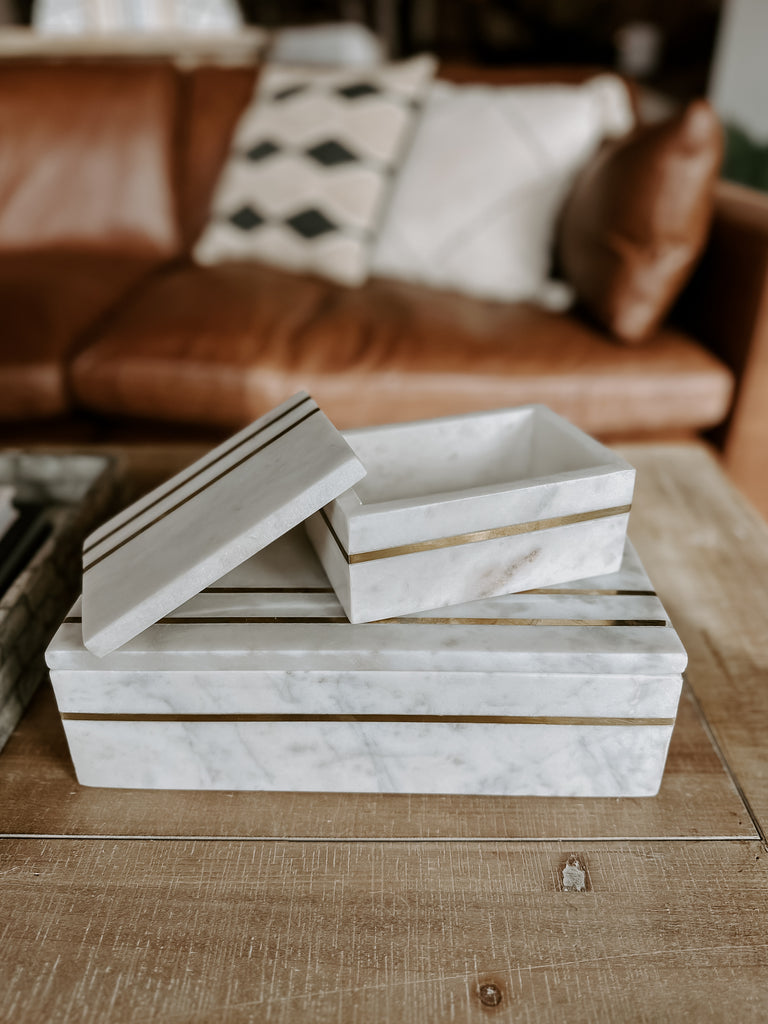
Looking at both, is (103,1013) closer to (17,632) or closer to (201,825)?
(201,825)

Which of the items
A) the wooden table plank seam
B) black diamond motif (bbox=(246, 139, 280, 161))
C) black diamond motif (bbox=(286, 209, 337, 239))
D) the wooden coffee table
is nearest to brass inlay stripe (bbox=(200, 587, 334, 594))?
the wooden coffee table

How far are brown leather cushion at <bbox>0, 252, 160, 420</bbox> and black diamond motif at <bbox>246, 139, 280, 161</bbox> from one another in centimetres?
35

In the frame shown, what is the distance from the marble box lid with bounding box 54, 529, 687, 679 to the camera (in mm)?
450

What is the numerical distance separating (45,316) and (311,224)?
0.56 m

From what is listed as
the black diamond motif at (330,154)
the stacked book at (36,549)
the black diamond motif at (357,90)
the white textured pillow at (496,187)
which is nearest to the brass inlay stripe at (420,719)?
the stacked book at (36,549)

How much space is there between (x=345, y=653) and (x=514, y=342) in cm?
93

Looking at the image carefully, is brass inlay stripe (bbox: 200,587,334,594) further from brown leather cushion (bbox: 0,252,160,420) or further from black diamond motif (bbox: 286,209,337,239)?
black diamond motif (bbox: 286,209,337,239)

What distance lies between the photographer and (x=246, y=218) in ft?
5.40

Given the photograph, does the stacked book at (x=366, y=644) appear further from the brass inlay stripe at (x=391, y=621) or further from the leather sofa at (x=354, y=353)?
the leather sofa at (x=354, y=353)

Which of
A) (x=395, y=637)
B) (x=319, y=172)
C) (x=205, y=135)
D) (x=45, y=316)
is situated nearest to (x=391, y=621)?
(x=395, y=637)

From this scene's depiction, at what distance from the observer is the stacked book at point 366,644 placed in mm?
448

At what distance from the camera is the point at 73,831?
0.47 meters

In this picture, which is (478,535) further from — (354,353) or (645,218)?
(645,218)

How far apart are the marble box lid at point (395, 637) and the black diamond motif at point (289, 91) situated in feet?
5.01
